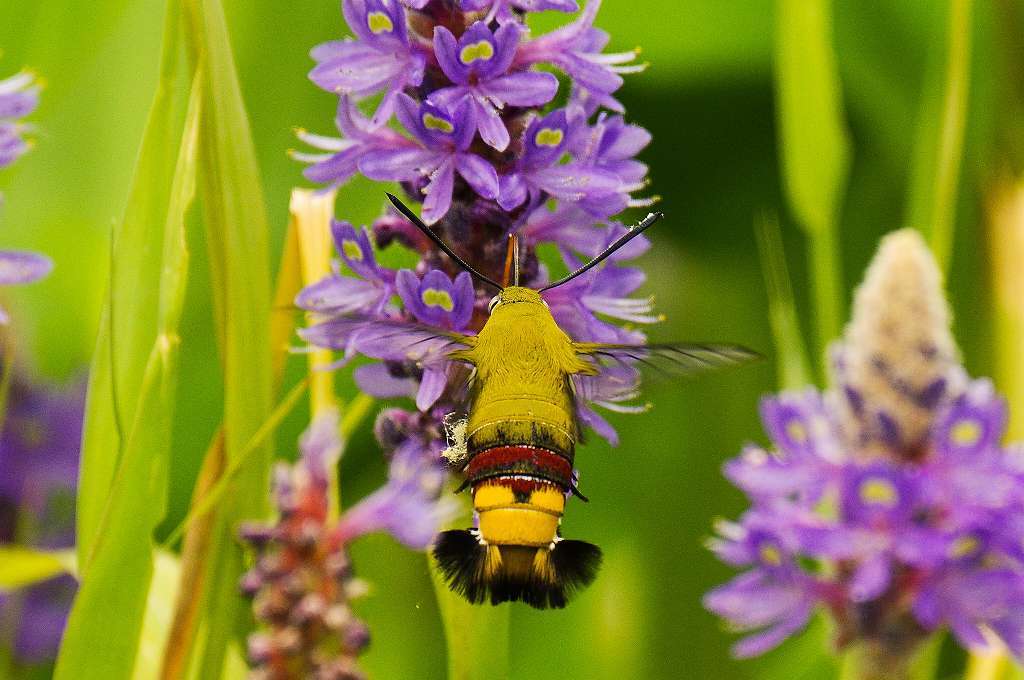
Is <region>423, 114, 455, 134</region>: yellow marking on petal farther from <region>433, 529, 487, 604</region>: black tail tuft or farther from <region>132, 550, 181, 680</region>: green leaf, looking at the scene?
<region>132, 550, 181, 680</region>: green leaf

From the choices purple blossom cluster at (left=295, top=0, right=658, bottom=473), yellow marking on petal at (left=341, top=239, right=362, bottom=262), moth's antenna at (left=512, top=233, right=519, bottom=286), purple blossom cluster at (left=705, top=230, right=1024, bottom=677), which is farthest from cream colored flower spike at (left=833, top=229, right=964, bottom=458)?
yellow marking on petal at (left=341, top=239, right=362, bottom=262)

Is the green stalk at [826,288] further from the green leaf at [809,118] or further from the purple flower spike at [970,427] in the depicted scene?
the purple flower spike at [970,427]

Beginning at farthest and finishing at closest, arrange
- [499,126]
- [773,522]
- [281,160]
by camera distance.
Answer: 1. [281,160]
2. [773,522]
3. [499,126]

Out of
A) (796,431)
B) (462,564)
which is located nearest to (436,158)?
(462,564)

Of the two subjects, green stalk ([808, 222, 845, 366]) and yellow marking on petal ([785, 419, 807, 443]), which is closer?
yellow marking on petal ([785, 419, 807, 443])

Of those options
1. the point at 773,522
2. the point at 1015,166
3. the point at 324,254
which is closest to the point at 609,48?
the point at 1015,166

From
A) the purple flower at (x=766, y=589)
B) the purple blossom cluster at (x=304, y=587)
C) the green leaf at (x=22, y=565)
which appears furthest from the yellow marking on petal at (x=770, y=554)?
the green leaf at (x=22, y=565)

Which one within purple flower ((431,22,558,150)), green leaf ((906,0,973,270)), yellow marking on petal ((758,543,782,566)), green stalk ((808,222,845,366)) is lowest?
yellow marking on petal ((758,543,782,566))

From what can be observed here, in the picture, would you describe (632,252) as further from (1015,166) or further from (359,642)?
(1015,166)
